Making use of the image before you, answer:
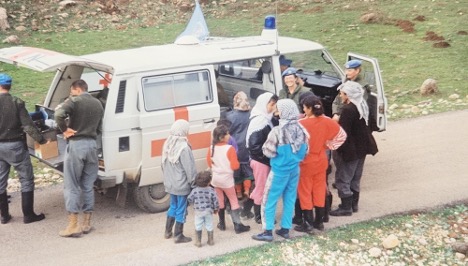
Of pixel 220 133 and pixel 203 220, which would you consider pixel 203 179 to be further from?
pixel 220 133

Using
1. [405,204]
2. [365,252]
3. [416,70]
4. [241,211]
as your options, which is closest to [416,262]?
[365,252]

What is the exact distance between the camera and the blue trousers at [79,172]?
716cm

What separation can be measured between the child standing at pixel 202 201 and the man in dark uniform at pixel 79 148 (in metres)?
1.26

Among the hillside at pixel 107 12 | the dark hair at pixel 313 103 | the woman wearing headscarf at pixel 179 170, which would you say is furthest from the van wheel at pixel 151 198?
the hillside at pixel 107 12

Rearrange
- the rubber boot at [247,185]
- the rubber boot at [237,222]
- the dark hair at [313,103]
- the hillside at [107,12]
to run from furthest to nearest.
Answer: the hillside at [107,12]
the rubber boot at [247,185]
the rubber boot at [237,222]
the dark hair at [313,103]

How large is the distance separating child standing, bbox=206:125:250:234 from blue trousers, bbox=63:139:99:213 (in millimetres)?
1310

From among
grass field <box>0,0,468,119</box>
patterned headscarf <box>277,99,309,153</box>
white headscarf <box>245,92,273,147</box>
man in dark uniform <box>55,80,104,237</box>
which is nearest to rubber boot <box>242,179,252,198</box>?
white headscarf <box>245,92,273,147</box>

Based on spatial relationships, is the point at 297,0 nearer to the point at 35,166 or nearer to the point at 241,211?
the point at 35,166

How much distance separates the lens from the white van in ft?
24.5

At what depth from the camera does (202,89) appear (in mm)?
7965

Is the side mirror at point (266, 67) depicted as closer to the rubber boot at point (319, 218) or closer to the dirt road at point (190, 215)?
the dirt road at point (190, 215)

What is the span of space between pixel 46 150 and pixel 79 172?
671mm

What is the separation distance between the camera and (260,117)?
7.08m

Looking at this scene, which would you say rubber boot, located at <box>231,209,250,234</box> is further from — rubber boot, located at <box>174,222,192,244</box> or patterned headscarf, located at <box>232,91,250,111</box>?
patterned headscarf, located at <box>232,91,250,111</box>
